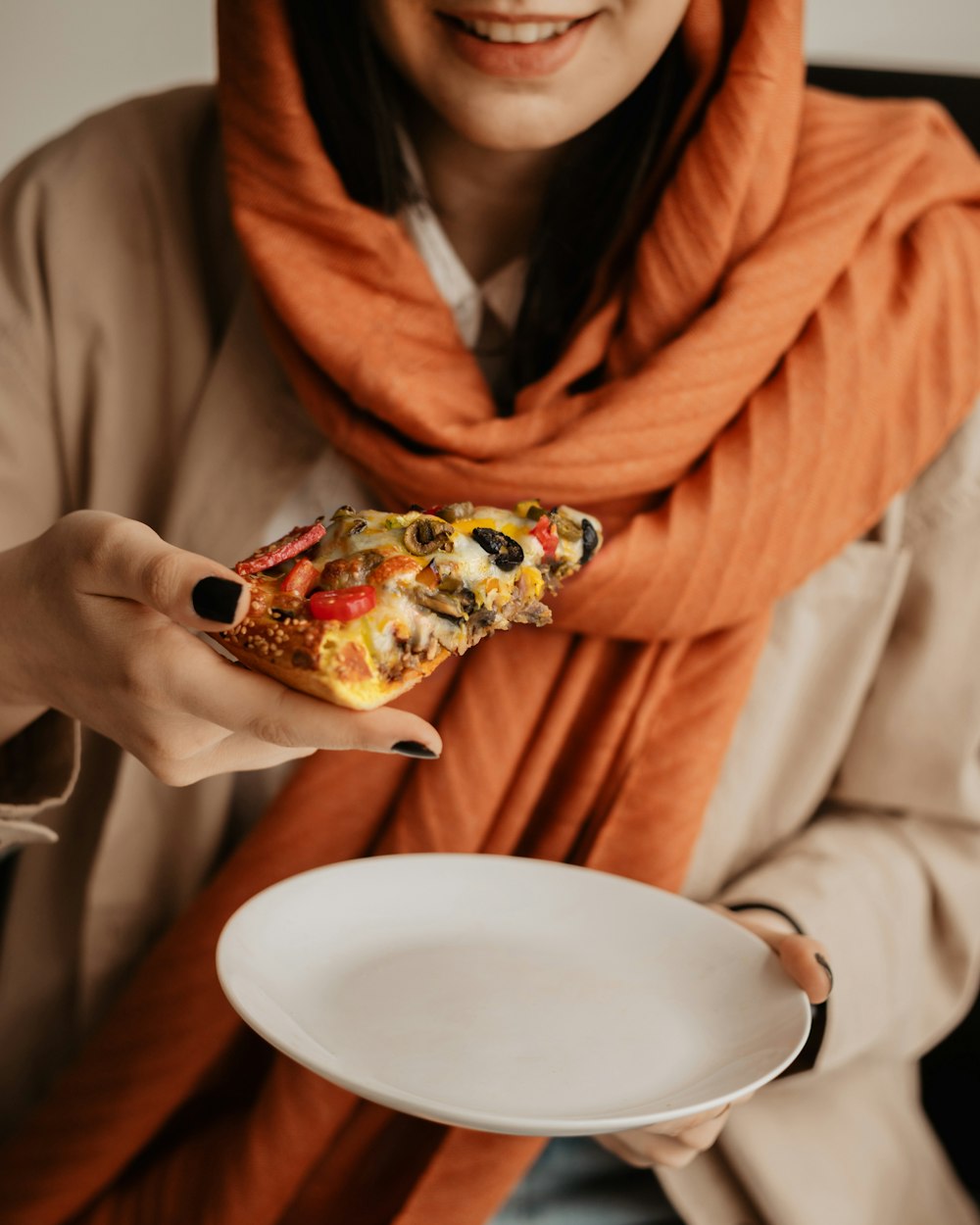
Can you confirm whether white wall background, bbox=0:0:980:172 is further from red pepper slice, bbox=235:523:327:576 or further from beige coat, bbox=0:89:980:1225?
red pepper slice, bbox=235:523:327:576

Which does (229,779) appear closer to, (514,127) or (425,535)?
(425,535)

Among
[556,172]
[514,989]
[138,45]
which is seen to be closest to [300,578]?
[514,989]

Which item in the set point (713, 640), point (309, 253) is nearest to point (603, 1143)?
point (713, 640)

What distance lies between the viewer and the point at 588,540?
1.94 ft

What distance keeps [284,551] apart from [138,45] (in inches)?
47.6

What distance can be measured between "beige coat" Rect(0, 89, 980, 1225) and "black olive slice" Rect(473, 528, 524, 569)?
0.33m

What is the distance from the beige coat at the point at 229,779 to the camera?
811 mm

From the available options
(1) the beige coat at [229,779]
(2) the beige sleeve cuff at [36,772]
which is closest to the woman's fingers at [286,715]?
(2) the beige sleeve cuff at [36,772]

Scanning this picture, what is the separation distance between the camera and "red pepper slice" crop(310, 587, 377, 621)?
480 mm

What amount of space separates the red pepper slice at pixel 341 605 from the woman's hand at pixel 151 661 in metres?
0.04

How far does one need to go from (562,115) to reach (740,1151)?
77 cm

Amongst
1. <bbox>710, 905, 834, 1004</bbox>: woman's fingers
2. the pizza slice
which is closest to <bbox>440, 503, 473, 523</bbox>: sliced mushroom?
the pizza slice

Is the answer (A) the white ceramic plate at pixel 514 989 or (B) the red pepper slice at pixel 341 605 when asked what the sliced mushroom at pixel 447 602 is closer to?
(B) the red pepper slice at pixel 341 605

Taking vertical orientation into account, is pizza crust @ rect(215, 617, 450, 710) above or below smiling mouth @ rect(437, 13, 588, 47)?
below
